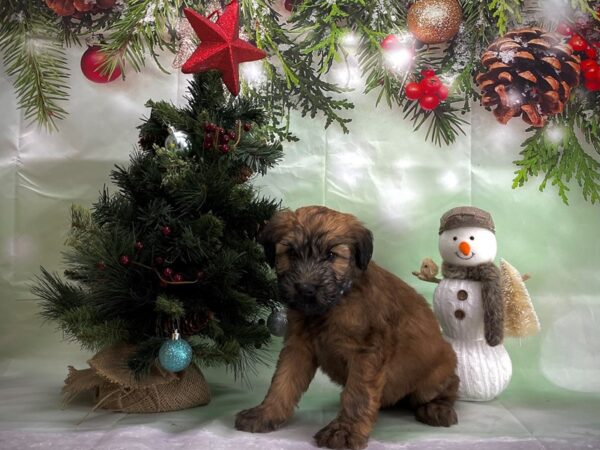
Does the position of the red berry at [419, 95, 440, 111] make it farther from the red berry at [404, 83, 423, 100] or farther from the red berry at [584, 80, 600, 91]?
the red berry at [584, 80, 600, 91]

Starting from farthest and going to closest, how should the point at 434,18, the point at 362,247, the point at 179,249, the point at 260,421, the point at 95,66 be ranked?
the point at 95,66, the point at 434,18, the point at 179,249, the point at 260,421, the point at 362,247

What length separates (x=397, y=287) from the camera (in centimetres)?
286

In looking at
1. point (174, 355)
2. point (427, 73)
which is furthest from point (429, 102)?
point (174, 355)

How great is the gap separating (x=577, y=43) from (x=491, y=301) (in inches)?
56.0

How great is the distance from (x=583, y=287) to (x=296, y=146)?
63.7 inches

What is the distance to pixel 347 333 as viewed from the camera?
8.56 feet

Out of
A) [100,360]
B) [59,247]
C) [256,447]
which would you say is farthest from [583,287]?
[59,247]

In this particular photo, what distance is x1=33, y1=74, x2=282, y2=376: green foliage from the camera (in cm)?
285

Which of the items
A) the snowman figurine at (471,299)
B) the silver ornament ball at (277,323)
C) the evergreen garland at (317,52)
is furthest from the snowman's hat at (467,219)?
the silver ornament ball at (277,323)

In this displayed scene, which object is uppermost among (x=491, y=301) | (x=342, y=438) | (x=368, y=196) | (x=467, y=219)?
(x=368, y=196)

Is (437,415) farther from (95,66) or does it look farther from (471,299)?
(95,66)

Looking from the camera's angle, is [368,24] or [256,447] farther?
[368,24]

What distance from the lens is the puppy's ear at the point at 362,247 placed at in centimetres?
259

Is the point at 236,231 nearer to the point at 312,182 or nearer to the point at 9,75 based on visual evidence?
the point at 312,182
